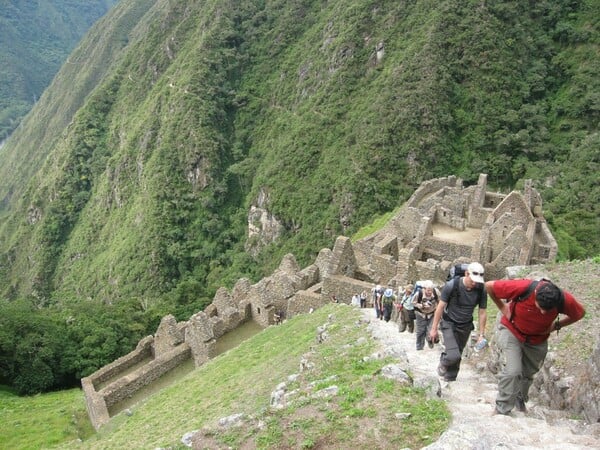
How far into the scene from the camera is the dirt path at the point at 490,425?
23.2 ft

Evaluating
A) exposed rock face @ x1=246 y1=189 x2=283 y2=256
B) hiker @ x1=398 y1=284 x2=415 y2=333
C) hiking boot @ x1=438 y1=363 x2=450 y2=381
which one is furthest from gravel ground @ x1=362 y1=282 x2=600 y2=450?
exposed rock face @ x1=246 y1=189 x2=283 y2=256

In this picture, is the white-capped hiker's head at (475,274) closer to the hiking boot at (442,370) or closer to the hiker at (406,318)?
the hiking boot at (442,370)

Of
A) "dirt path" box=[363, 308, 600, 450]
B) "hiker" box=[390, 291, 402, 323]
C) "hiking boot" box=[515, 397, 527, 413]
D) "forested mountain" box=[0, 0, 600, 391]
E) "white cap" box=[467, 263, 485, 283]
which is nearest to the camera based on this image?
"dirt path" box=[363, 308, 600, 450]

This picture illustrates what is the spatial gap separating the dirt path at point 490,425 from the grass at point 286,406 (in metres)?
0.42

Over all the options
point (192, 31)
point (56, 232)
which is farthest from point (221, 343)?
point (192, 31)

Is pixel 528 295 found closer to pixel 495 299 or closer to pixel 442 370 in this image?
pixel 495 299

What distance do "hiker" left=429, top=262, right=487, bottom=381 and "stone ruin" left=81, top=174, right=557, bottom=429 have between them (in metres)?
10.8

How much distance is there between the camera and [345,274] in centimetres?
2222

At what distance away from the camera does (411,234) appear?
89.5ft

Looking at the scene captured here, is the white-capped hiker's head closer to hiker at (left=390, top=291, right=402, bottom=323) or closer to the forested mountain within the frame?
hiker at (left=390, top=291, right=402, bottom=323)

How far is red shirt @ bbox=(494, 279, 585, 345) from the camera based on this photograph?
24.4ft

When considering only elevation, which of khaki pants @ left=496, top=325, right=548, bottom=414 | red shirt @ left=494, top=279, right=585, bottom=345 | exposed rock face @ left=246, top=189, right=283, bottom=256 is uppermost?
red shirt @ left=494, top=279, right=585, bottom=345

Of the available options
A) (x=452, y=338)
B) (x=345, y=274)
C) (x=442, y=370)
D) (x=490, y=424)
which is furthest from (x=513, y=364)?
(x=345, y=274)

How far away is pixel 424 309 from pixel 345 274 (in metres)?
11.3
